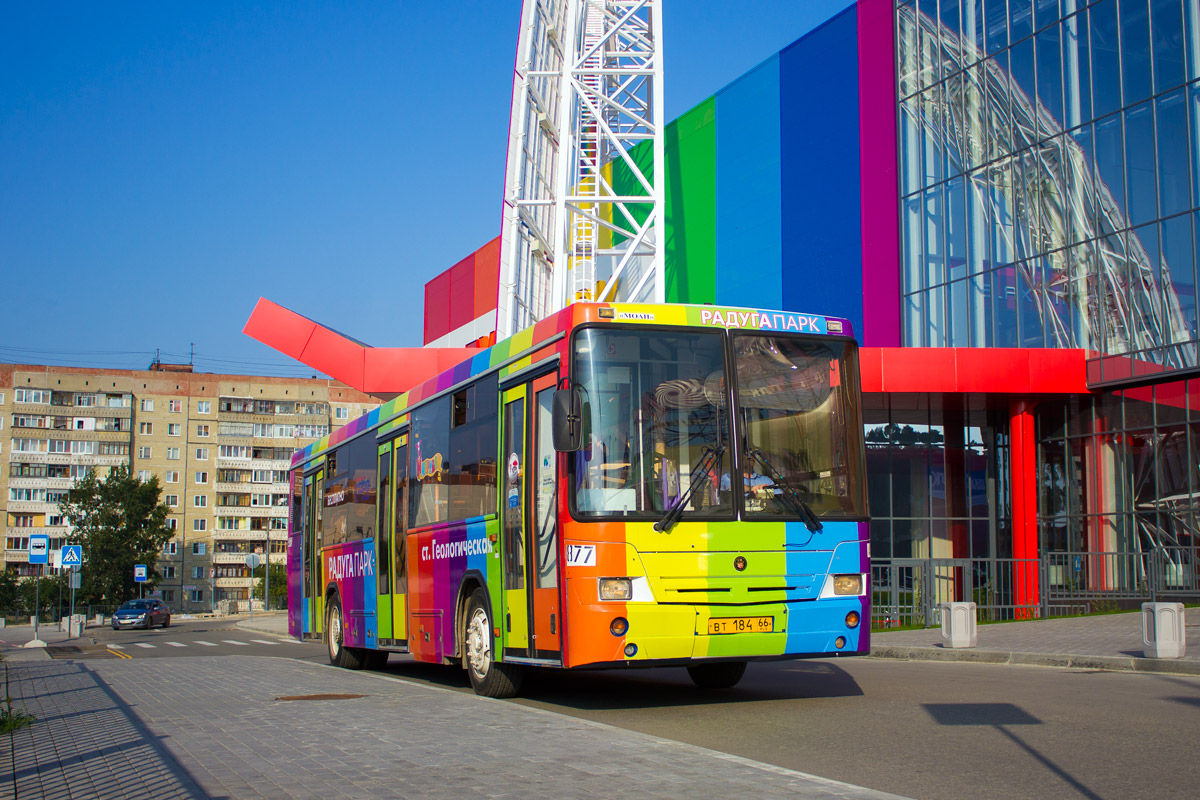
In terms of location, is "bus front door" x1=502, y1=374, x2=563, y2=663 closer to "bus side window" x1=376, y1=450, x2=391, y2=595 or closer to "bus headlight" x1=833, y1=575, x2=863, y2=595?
"bus headlight" x1=833, y1=575, x2=863, y2=595

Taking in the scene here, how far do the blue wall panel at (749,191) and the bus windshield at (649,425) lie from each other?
2848 centimetres

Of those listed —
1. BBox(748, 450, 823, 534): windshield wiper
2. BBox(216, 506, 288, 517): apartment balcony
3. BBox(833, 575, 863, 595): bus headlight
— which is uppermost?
BBox(216, 506, 288, 517): apartment balcony

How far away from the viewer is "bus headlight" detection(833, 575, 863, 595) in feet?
32.4

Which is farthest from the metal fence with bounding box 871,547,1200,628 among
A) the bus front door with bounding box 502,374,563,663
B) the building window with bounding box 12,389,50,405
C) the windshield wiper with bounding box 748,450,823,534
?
the building window with bounding box 12,389,50,405

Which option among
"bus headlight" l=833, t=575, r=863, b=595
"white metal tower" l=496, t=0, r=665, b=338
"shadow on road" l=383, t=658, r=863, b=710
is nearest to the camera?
"bus headlight" l=833, t=575, r=863, b=595

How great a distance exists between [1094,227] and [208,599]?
293 feet

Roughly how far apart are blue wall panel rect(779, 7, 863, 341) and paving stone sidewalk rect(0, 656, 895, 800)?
2688 cm

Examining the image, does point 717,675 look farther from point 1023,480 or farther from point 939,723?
point 1023,480

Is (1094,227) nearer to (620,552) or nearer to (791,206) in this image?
(791,206)

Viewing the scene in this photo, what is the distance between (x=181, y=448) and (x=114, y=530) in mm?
20068

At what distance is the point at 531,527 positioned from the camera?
10.2 meters

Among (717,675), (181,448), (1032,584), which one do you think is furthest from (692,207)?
(181,448)

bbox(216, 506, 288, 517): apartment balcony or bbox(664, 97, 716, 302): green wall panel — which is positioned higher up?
bbox(664, 97, 716, 302): green wall panel

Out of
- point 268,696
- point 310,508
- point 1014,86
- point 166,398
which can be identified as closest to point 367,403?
point 166,398
